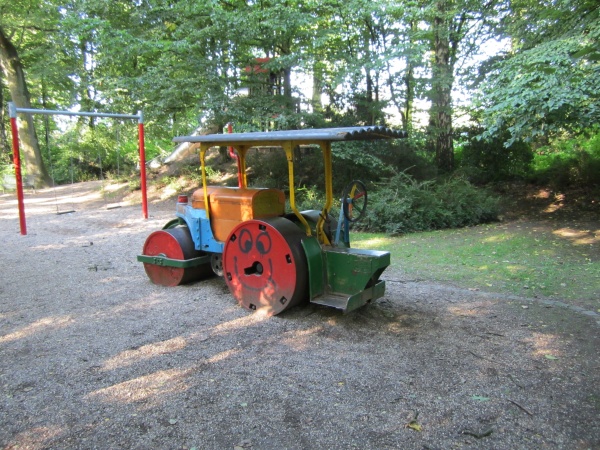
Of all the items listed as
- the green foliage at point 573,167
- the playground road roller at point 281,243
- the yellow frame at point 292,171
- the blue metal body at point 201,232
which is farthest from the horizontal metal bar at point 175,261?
the green foliage at point 573,167

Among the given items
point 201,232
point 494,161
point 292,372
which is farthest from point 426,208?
point 292,372

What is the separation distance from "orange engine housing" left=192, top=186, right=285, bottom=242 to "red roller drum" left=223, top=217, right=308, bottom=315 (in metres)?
0.31

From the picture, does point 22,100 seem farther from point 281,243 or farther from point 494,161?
point 494,161

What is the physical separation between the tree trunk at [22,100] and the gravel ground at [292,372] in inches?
513

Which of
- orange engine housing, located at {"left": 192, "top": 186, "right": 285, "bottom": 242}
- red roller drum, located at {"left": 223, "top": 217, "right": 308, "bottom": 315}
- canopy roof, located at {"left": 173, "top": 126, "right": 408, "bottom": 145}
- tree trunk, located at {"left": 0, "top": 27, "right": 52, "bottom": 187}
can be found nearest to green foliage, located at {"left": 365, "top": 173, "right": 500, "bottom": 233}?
orange engine housing, located at {"left": 192, "top": 186, "right": 285, "bottom": 242}

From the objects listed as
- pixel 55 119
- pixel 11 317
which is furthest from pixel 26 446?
pixel 55 119

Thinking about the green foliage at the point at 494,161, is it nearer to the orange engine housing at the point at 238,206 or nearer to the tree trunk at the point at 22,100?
the orange engine housing at the point at 238,206

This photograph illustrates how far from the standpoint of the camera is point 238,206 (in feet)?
16.8

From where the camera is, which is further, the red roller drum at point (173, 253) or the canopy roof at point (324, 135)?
the red roller drum at point (173, 253)

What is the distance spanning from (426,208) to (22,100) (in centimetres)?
1506

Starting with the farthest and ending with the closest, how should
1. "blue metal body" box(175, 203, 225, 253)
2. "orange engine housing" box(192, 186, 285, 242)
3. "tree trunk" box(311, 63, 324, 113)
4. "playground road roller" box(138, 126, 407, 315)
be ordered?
"tree trunk" box(311, 63, 324, 113), "blue metal body" box(175, 203, 225, 253), "orange engine housing" box(192, 186, 285, 242), "playground road roller" box(138, 126, 407, 315)

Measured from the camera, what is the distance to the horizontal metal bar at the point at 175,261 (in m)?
5.56

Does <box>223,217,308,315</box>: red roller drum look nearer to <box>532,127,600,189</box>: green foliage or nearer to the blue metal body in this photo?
the blue metal body

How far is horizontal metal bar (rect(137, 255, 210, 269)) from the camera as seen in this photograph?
5559mm
